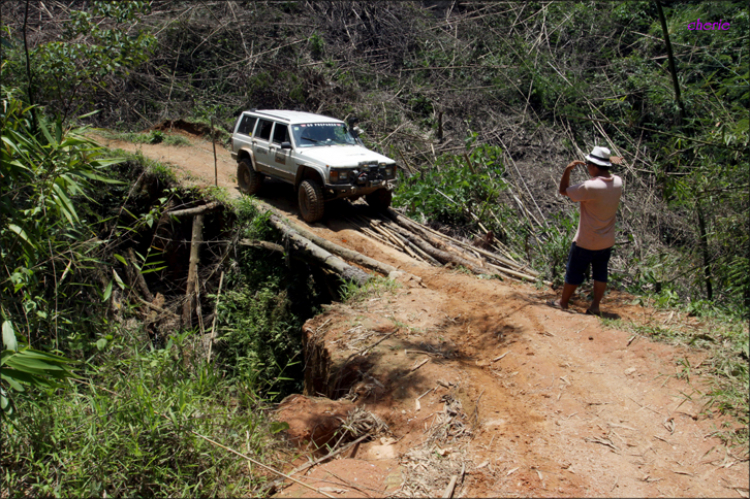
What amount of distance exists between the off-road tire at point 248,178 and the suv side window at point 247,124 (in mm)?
598

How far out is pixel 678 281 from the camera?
7.00m

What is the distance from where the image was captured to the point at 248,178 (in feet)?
37.4

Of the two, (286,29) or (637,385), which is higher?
(286,29)

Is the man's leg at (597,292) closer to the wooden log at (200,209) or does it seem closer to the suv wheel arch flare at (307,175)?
the suv wheel arch flare at (307,175)

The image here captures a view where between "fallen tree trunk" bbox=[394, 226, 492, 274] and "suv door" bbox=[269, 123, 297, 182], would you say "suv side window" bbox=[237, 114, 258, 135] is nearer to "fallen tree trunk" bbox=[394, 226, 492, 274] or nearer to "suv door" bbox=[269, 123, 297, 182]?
"suv door" bbox=[269, 123, 297, 182]

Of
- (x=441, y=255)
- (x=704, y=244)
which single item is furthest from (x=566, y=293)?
(x=441, y=255)

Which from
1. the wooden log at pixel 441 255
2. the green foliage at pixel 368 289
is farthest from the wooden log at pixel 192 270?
the wooden log at pixel 441 255

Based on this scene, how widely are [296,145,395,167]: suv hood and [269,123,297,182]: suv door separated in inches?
12.2

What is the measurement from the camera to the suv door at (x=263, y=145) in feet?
35.1

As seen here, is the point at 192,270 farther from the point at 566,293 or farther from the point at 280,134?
the point at 566,293

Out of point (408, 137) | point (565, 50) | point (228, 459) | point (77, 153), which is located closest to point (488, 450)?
point (228, 459)

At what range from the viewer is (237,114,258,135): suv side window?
11.2 m

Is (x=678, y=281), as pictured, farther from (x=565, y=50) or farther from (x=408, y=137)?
(x=565, y=50)

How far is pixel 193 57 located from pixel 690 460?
18.4 m
